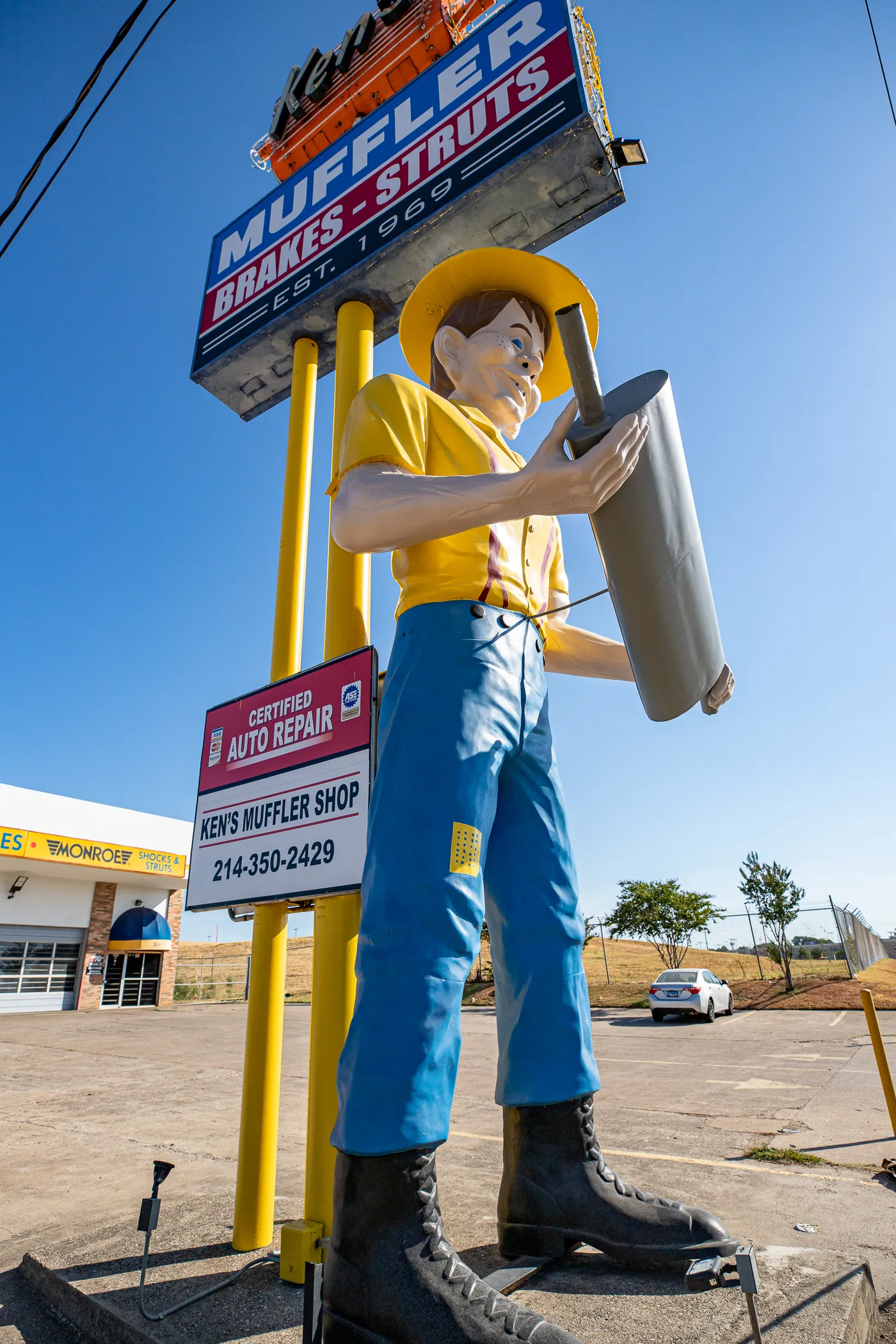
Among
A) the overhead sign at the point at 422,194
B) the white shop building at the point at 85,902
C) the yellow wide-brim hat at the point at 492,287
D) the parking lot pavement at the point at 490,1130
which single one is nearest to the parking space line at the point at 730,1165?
the parking lot pavement at the point at 490,1130

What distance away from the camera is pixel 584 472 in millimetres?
1674

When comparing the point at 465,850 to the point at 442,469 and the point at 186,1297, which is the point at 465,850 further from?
the point at 186,1297

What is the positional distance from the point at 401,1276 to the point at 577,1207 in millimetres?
616

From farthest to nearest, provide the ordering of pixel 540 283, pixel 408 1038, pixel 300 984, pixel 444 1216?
pixel 300 984 → pixel 540 283 → pixel 444 1216 → pixel 408 1038

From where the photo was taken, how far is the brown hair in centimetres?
254

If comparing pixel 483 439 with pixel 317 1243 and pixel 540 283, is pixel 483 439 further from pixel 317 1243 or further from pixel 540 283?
pixel 317 1243

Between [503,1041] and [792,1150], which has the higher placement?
[503,1041]

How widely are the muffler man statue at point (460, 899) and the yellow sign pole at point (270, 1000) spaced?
26.5 inches

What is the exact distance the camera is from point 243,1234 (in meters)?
2.14

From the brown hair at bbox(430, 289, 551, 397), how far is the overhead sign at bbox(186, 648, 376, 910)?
1.03m

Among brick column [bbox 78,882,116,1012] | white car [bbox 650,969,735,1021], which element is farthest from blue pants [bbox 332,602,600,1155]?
brick column [bbox 78,882,116,1012]

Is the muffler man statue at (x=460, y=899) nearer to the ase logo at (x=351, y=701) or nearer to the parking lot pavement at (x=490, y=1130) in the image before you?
the ase logo at (x=351, y=701)

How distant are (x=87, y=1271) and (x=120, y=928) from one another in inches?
754

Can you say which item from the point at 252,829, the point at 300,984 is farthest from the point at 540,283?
the point at 300,984
